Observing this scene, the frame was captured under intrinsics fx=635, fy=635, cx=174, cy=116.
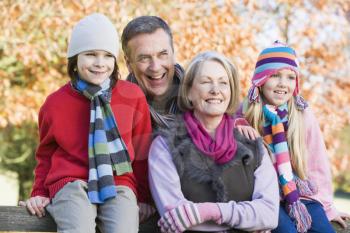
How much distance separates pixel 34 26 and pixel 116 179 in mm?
4071

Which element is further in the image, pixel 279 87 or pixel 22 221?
pixel 279 87

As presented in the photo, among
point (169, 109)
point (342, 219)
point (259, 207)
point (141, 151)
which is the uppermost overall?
point (169, 109)

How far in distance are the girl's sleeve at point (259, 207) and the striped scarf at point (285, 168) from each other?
0.60 feet

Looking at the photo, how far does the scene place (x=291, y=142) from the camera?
3252 millimetres

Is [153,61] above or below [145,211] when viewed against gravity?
above

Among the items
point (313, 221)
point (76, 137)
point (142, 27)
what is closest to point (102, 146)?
point (76, 137)

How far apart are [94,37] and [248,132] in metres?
0.87

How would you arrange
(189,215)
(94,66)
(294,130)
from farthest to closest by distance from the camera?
(294,130) < (94,66) < (189,215)

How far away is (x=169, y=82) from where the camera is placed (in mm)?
3516

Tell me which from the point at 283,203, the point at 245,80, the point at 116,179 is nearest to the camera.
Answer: the point at 116,179

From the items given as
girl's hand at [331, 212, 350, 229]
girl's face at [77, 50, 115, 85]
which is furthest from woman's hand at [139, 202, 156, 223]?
girl's hand at [331, 212, 350, 229]

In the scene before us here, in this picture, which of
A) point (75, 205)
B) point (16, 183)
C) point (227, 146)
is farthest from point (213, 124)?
point (16, 183)

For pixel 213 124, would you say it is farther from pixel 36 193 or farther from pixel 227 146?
pixel 36 193

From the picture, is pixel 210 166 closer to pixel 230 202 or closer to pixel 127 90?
pixel 230 202
